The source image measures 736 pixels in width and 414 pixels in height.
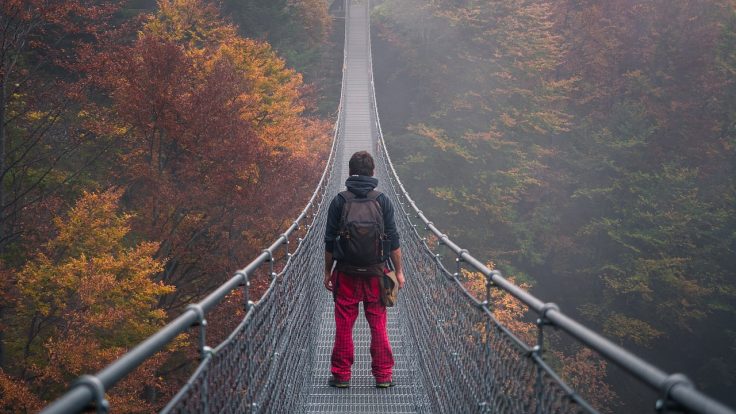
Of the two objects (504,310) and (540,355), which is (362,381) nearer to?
(540,355)

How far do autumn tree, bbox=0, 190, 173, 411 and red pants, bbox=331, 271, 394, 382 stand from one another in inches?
204

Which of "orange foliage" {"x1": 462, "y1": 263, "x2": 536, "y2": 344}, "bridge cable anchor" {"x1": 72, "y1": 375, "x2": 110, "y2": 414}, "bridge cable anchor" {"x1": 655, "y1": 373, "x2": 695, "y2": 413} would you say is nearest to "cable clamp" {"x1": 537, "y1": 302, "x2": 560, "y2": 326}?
"bridge cable anchor" {"x1": 655, "y1": 373, "x2": 695, "y2": 413}

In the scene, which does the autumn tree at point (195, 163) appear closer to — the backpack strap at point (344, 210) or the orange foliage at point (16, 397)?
the orange foliage at point (16, 397)

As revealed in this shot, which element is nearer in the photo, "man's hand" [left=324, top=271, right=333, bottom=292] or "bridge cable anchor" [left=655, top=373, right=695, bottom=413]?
"bridge cable anchor" [left=655, top=373, right=695, bottom=413]

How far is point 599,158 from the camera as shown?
709 inches

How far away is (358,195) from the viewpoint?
2.87 metres

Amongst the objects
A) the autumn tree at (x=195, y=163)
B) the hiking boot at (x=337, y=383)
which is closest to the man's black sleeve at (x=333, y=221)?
the hiking boot at (x=337, y=383)

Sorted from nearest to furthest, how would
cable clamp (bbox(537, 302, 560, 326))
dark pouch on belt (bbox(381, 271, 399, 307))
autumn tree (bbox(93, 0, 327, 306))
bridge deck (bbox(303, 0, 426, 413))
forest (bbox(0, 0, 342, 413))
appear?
cable clamp (bbox(537, 302, 560, 326)) < dark pouch on belt (bbox(381, 271, 399, 307)) < bridge deck (bbox(303, 0, 426, 413)) < forest (bbox(0, 0, 342, 413)) < autumn tree (bbox(93, 0, 327, 306))

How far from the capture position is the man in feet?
9.43

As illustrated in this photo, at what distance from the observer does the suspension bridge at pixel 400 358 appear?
1011 millimetres

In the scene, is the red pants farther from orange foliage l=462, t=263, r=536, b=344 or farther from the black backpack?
orange foliage l=462, t=263, r=536, b=344

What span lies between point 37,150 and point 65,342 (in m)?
4.51

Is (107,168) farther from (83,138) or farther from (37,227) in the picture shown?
(37,227)

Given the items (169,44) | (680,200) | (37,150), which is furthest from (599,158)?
(37,150)
